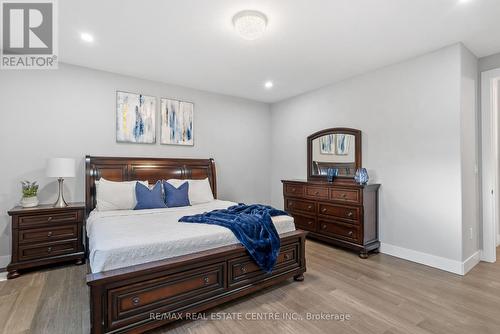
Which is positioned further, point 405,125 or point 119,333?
point 405,125

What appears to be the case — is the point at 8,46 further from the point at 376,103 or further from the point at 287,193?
the point at 376,103

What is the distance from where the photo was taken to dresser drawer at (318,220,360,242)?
140 inches

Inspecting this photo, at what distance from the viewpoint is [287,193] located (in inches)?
186

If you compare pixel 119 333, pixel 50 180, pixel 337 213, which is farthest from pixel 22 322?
pixel 337 213

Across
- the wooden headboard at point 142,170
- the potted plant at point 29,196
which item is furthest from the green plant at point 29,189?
the wooden headboard at point 142,170

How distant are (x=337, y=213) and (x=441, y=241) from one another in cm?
128

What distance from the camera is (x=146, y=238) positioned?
2035 millimetres

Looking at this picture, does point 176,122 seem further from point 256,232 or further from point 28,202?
point 256,232

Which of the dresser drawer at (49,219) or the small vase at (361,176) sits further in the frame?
the small vase at (361,176)

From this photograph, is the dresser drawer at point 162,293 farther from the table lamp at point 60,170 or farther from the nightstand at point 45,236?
the table lamp at point 60,170

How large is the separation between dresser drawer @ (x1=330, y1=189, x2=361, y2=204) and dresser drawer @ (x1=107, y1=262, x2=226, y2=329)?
2216mm

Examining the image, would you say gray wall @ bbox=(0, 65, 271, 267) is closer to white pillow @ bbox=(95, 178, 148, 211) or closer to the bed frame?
white pillow @ bbox=(95, 178, 148, 211)

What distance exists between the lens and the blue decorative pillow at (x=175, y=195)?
3617 millimetres

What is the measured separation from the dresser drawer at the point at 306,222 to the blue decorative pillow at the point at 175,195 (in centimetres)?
188
